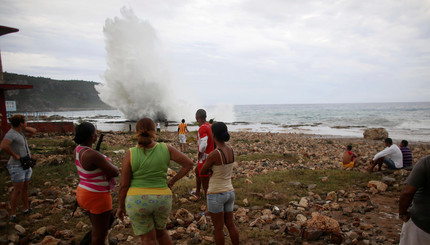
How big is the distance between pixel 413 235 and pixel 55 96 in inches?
6588

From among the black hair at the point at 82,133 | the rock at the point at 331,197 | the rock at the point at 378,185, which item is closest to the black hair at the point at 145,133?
the black hair at the point at 82,133

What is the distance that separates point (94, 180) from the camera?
304 cm

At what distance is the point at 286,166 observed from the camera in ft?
32.4

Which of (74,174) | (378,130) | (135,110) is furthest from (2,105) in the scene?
(135,110)

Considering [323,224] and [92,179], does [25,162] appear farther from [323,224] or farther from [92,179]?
[323,224]

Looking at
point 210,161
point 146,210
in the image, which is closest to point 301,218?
point 210,161

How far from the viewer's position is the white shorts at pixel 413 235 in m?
2.67

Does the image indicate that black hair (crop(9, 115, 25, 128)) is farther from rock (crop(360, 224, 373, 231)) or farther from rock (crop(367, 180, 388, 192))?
rock (crop(367, 180, 388, 192))

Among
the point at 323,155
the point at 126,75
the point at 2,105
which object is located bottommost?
the point at 323,155

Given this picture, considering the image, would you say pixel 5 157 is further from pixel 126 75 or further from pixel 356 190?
pixel 126 75

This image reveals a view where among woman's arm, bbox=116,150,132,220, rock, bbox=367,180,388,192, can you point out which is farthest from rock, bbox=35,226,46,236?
rock, bbox=367,180,388,192

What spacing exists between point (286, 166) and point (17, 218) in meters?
8.26

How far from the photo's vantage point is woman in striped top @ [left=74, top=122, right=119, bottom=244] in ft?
9.82

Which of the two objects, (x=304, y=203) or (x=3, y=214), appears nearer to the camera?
(x=3, y=214)
